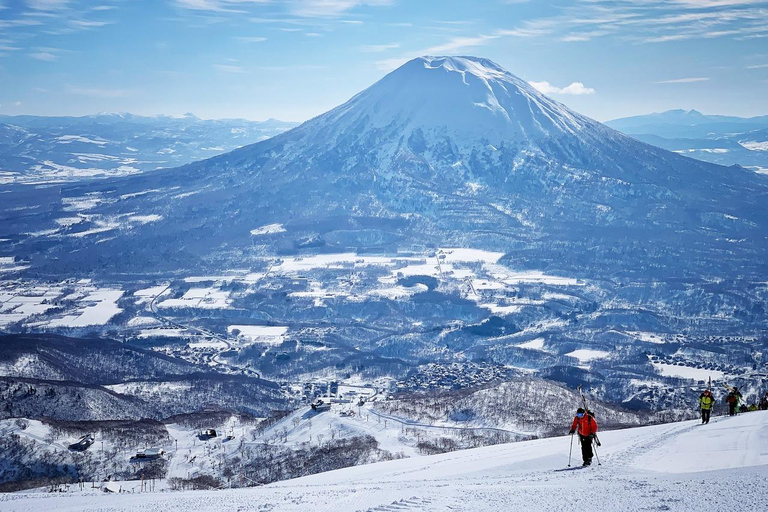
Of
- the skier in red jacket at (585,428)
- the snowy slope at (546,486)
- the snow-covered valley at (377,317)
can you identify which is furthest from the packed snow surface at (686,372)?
the skier in red jacket at (585,428)

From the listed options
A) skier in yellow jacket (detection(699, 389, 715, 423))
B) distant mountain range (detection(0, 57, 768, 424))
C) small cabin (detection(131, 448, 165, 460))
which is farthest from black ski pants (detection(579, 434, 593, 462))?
distant mountain range (detection(0, 57, 768, 424))

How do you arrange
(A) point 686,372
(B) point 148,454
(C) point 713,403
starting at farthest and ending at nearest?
(A) point 686,372 → (B) point 148,454 → (C) point 713,403

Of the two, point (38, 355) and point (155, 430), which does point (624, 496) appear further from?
point (38, 355)

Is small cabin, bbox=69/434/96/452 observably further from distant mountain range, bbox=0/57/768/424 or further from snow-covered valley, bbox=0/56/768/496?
distant mountain range, bbox=0/57/768/424

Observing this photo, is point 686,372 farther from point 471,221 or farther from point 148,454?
point 471,221

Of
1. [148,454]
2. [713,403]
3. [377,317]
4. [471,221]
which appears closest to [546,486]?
[713,403]

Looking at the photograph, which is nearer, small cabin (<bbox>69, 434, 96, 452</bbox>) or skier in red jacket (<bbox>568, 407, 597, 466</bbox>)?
skier in red jacket (<bbox>568, 407, 597, 466</bbox>)
